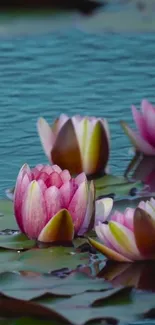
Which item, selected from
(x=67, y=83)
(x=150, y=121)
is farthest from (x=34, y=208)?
(x=67, y=83)

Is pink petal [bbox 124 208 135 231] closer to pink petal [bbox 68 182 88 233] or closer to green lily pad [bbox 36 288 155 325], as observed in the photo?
pink petal [bbox 68 182 88 233]

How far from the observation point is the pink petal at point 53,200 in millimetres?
2425

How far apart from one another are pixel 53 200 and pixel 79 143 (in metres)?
0.54

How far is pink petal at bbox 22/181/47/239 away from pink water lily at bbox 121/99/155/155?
681mm

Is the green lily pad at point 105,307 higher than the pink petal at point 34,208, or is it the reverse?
the pink petal at point 34,208

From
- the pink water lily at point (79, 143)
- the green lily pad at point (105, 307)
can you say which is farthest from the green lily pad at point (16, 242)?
the pink water lily at point (79, 143)

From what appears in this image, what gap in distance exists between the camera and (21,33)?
465 centimetres

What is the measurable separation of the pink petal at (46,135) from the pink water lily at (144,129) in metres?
0.21

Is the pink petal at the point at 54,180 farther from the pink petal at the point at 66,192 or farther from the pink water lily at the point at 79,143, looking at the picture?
the pink water lily at the point at 79,143

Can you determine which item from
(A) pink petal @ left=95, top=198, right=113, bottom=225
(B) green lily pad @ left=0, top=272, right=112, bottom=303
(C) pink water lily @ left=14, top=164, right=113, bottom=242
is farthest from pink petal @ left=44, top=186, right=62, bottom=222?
(B) green lily pad @ left=0, top=272, right=112, bottom=303

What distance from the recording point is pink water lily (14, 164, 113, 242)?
2.42m

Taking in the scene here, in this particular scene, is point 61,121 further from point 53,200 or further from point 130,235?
point 130,235

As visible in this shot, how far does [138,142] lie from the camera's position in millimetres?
3119

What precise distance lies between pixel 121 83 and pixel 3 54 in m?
0.63
